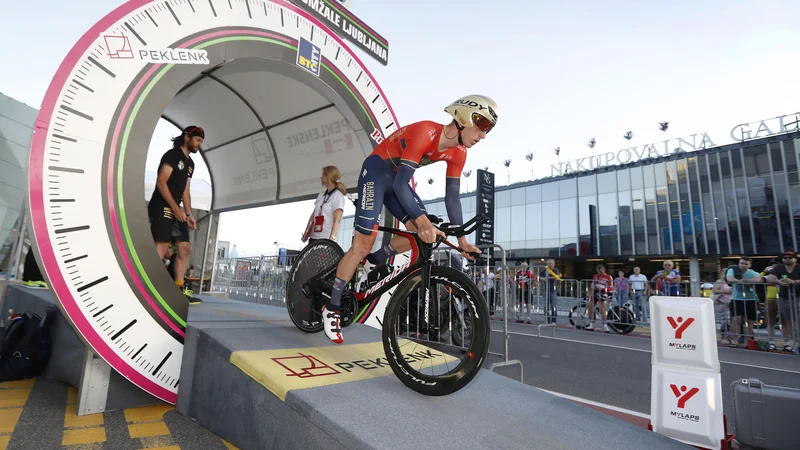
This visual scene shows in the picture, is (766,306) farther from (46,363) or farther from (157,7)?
(46,363)

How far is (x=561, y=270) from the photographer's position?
3406 cm

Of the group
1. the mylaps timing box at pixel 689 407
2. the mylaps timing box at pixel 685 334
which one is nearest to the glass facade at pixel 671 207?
the mylaps timing box at pixel 685 334

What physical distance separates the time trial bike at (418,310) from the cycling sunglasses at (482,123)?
2.11ft

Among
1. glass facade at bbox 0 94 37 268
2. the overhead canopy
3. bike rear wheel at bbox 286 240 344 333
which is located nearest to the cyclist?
bike rear wheel at bbox 286 240 344 333

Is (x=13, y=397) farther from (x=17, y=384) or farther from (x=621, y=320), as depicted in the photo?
(x=621, y=320)

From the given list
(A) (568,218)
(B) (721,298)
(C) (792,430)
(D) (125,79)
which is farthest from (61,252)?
(A) (568,218)

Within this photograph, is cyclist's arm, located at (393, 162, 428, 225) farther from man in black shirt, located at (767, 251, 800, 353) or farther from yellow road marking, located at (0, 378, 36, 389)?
man in black shirt, located at (767, 251, 800, 353)

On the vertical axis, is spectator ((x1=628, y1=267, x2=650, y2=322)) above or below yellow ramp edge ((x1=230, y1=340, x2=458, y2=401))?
above

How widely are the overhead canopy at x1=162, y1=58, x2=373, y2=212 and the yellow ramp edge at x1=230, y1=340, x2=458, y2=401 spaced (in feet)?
9.76

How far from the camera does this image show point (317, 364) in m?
2.47

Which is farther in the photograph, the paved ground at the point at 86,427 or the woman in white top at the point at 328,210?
the woman in white top at the point at 328,210

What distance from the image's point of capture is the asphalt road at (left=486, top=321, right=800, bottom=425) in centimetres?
399

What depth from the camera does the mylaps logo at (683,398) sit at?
2.36m

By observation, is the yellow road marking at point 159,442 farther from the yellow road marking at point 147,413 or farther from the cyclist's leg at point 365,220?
the cyclist's leg at point 365,220
